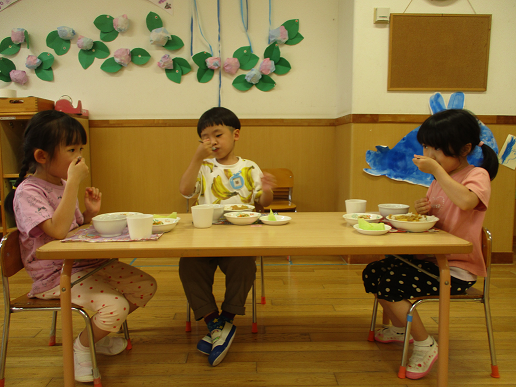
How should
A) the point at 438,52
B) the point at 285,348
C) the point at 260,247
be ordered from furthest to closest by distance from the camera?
the point at 438,52
the point at 285,348
the point at 260,247

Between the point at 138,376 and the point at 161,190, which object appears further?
the point at 161,190

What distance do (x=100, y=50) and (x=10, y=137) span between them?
1.01m

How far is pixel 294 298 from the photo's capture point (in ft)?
7.75

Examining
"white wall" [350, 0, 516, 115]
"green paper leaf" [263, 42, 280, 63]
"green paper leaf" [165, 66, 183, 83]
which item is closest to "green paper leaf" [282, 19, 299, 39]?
"green paper leaf" [263, 42, 280, 63]

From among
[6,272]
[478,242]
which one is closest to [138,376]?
[6,272]

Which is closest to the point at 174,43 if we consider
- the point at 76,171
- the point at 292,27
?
the point at 292,27

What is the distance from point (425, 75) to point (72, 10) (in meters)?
2.90

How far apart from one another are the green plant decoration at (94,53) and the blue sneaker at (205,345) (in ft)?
8.65

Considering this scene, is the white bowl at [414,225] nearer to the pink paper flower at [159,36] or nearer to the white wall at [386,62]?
the white wall at [386,62]

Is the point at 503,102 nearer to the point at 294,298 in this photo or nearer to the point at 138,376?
the point at 294,298

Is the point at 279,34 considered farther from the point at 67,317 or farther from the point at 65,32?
the point at 67,317

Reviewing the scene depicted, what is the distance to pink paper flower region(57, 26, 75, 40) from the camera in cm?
326

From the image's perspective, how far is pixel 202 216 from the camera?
56.4 inches

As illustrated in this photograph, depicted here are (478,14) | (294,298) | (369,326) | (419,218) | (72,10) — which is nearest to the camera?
(419,218)
